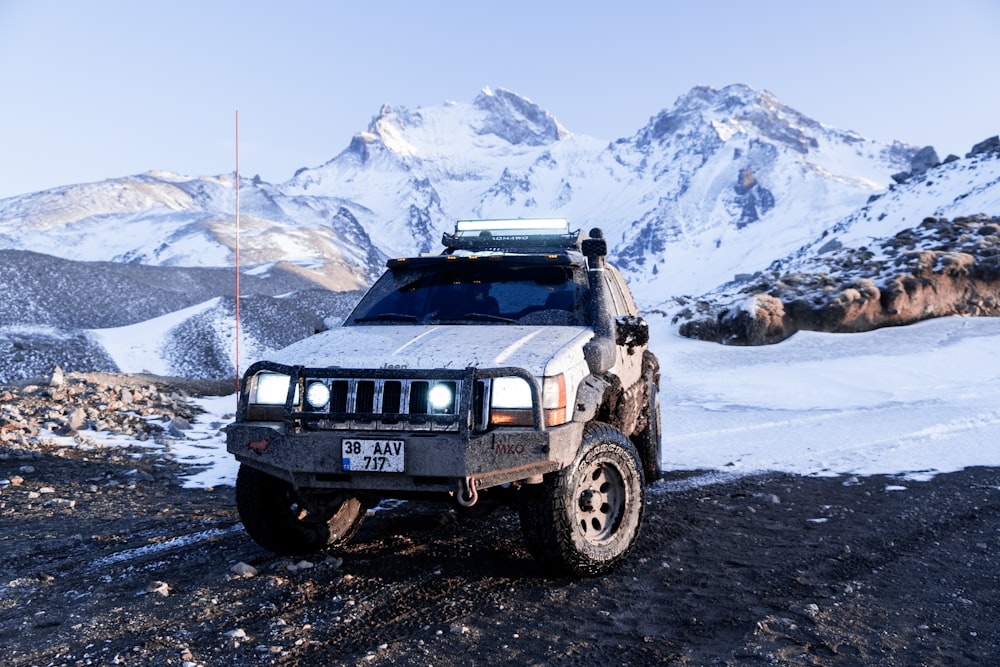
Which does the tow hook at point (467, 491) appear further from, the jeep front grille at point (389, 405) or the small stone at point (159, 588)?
the small stone at point (159, 588)

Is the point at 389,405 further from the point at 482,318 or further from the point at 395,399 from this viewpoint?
the point at 482,318

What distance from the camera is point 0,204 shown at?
151 m

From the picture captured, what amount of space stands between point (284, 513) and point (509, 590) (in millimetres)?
1488

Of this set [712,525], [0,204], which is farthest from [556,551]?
[0,204]

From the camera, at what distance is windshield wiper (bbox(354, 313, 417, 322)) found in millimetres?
5270

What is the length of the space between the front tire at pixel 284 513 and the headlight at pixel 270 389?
494 millimetres

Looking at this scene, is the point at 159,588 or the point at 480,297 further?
the point at 480,297

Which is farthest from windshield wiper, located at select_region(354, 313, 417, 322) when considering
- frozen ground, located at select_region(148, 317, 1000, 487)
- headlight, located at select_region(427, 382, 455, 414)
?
frozen ground, located at select_region(148, 317, 1000, 487)

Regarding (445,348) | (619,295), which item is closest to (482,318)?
(445,348)

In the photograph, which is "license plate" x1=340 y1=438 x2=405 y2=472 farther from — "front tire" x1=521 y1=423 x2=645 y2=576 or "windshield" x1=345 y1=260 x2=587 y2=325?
"windshield" x1=345 y1=260 x2=587 y2=325

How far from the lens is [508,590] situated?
404 centimetres

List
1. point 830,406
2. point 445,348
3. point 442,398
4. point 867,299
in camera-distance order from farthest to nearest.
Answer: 1. point 867,299
2. point 830,406
3. point 445,348
4. point 442,398

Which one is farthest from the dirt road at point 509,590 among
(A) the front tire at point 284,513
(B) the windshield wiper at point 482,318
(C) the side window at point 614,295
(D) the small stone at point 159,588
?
(C) the side window at point 614,295

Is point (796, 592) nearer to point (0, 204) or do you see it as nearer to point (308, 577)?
point (308, 577)
